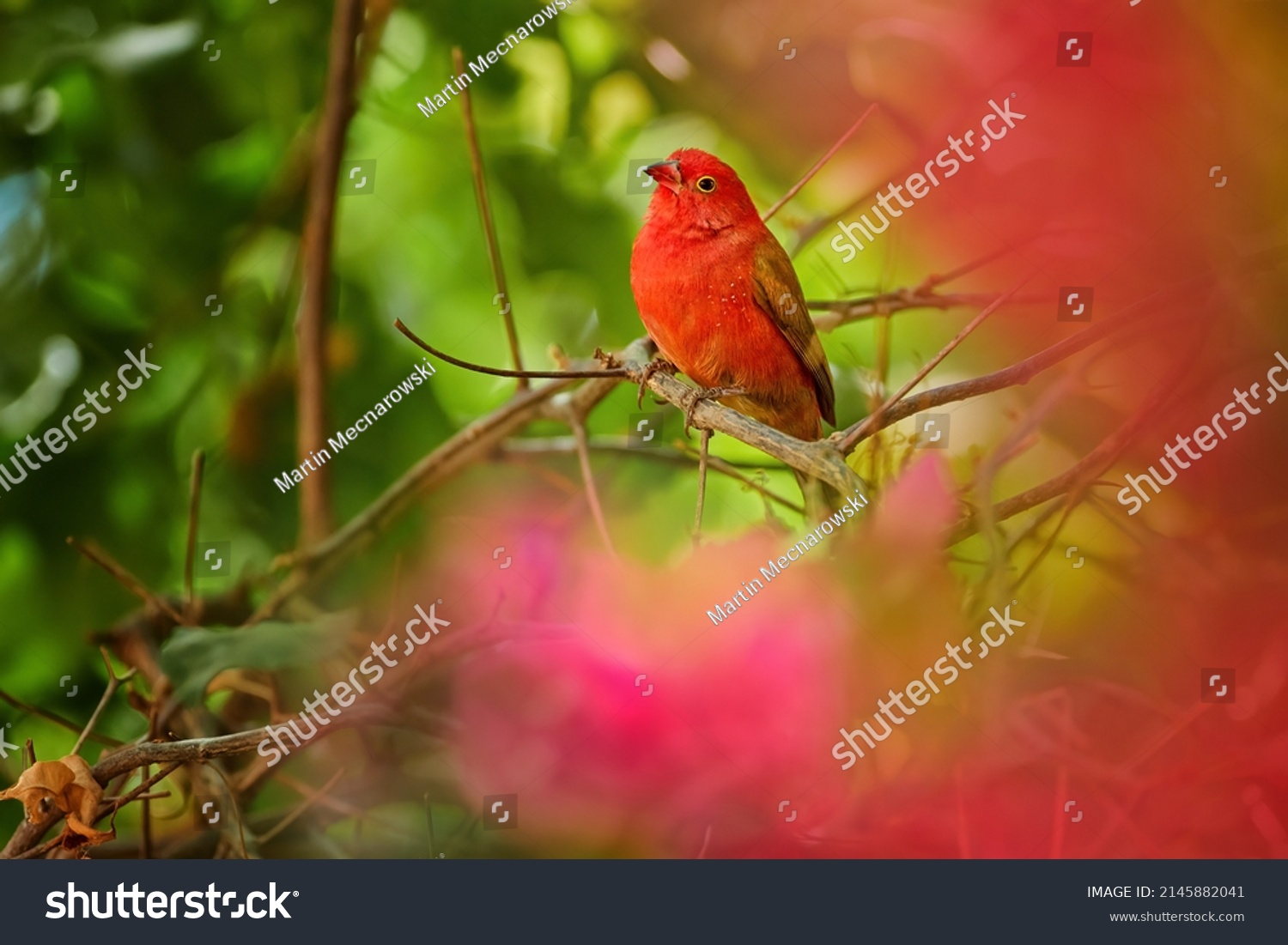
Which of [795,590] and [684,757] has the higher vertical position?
[795,590]

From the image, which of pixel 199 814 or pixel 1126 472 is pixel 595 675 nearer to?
pixel 199 814

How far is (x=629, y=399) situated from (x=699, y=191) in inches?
14.8

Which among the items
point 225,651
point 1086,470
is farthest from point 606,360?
point 1086,470

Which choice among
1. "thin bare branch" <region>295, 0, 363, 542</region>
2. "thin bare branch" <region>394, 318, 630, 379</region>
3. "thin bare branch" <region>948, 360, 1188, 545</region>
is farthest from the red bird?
"thin bare branch" <region>295, 0, 363, 542</region>

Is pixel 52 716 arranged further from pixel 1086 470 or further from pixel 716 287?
pixel 1086 470

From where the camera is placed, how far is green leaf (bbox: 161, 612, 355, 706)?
1.50 m

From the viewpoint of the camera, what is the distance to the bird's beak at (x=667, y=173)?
5.25 ft

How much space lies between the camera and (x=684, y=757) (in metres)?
1.63

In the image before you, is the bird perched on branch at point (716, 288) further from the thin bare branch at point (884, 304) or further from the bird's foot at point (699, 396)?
the thin bare branch at point (884, 304)

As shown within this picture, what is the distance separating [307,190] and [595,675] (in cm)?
95

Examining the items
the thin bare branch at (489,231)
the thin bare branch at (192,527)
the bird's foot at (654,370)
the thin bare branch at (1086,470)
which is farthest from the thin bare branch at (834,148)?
the thin bare branch at (192,527)

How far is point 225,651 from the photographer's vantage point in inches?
59.7
